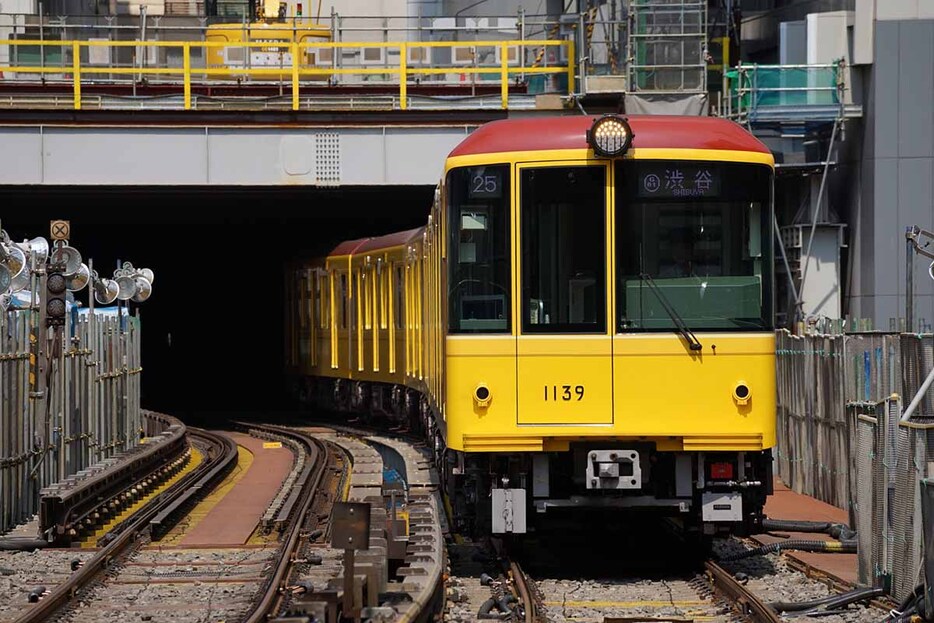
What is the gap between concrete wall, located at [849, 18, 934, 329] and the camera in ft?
70.4

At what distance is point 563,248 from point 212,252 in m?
33.8

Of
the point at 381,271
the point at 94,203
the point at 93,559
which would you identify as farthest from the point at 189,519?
the point at 94,203

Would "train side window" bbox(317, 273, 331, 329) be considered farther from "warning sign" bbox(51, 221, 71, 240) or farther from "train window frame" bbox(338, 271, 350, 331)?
"warning sign" bbox(51, 221, 71, 240)

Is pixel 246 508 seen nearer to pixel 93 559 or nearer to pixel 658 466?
pixel 93 559

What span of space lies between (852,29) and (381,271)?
7.21 m

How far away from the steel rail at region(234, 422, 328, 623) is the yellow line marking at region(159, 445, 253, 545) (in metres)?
0.84

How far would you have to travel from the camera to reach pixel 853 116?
22.1 meters

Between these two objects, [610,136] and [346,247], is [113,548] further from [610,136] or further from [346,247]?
[346,247]

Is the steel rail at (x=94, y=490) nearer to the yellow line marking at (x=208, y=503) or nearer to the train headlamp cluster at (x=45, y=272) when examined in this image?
the yellow line marking at (x=208, y=503)

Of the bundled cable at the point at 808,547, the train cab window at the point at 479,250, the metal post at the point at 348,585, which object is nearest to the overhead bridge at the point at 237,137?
the bundled cable at the point at 808,547

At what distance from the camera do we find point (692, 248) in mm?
10555

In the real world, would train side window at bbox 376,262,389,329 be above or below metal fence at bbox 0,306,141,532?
above

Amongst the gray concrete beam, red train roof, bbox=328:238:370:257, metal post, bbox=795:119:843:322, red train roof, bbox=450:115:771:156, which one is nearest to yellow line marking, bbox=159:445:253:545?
the gray concrete beam

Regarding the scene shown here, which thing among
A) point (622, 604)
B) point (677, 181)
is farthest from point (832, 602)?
point (677, 181)
